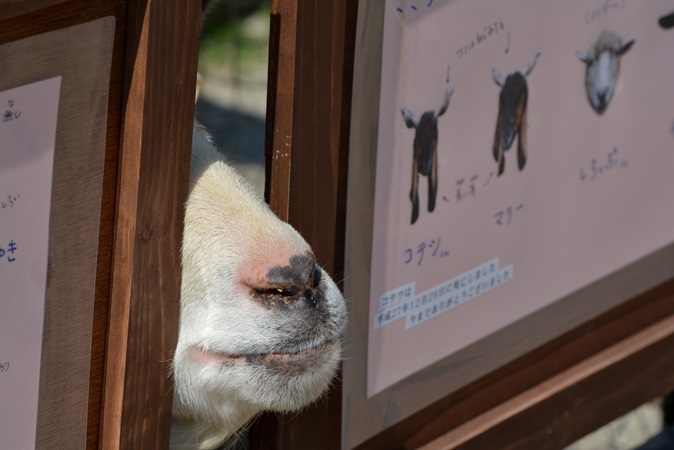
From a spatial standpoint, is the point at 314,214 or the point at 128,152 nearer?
the point at 128,152

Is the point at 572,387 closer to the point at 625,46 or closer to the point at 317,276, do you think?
the point at 625,46

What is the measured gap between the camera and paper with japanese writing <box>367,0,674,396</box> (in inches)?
77.2

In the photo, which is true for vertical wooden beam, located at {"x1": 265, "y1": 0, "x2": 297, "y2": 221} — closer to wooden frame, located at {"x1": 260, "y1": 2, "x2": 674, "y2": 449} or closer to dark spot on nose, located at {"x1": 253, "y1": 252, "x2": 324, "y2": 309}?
wooden frame, located at {"x1": 260, "y1": 2, "x2": 674, "y2": 449}

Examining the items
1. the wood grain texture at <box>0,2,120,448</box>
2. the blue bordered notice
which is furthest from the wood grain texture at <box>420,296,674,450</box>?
the wood grain texture at <box>0,2,120,448</box>

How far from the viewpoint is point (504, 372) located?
2408 millimetres

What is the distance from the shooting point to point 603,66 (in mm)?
2373

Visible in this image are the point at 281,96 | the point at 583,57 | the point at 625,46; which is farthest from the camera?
the point at 625,46

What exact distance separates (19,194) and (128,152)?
177mm

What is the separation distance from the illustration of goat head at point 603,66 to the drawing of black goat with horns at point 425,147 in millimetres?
484

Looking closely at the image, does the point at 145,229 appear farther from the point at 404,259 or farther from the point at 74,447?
the point at 404,259

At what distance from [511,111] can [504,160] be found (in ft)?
0.34

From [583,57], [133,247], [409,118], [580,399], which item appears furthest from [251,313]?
[580,399]

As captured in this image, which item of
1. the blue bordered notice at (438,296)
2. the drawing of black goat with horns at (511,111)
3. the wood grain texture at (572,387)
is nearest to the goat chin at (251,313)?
the blue bordered notice at (438,296)

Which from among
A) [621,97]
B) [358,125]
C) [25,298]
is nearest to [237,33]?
[621,97]
